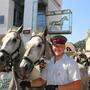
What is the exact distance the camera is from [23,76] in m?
6.88

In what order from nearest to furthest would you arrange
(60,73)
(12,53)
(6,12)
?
(60,73) → (12,53) → (6,12)

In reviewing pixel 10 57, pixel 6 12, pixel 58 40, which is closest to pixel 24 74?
pixel 10 57

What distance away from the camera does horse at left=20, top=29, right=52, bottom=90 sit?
6684mm

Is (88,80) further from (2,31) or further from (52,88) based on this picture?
(2,31)

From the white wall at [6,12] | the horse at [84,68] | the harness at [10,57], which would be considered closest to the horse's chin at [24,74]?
the harness at [10,57]

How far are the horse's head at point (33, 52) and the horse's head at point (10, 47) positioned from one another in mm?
309

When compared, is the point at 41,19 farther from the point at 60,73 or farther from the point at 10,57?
the point at 60,73

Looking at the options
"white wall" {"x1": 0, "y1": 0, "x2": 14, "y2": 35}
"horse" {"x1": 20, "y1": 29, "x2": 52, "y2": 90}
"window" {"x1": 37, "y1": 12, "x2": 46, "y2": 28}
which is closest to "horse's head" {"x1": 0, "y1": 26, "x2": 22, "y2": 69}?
"horse" {"x1": 20, "y1": 29, "x2": 52, "y2": 90}

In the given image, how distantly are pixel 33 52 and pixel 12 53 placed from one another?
20.4 inches

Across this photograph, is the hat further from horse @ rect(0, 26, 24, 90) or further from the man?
horse @ rect(0, 26, 24, 90)

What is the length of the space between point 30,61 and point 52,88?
540 millimetres

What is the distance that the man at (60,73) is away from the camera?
6.64 meters

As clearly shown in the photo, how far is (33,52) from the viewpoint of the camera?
6840mm

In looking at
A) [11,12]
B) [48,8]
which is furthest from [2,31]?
[48,8]
